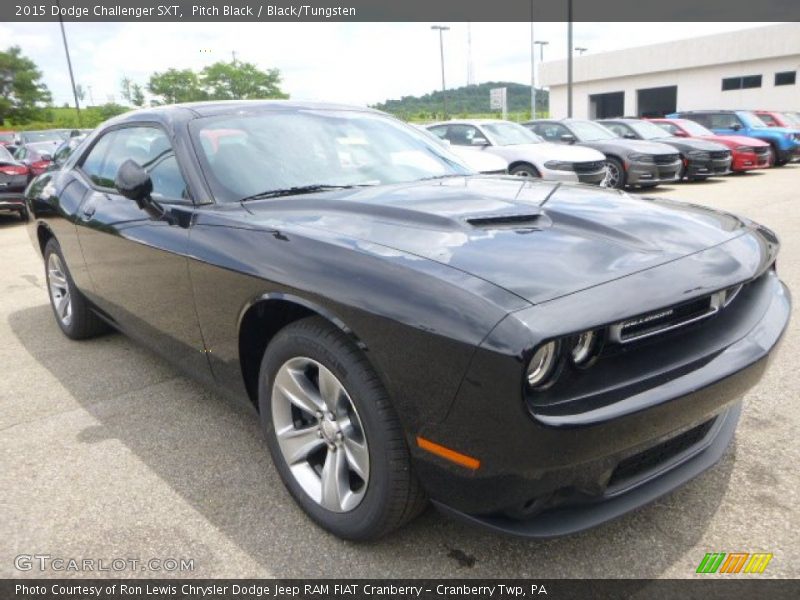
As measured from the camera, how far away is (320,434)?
2.19 meters

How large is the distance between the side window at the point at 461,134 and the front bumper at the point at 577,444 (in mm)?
9727

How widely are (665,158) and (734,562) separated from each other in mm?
11223

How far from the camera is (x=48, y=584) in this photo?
6.65 feet

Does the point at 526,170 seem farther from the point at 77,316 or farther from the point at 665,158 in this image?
the point at 77,316

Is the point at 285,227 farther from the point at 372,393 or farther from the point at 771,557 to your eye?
the point at 771,557

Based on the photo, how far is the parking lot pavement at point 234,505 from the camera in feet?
6.70

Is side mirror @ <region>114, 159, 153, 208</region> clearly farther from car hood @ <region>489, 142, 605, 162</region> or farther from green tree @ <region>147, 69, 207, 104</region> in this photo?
green tree @ <region>147, 69, 207, 104</region>

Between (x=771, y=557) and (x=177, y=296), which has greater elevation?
(x=177, y=296)

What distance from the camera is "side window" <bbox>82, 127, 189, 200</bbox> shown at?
289cm

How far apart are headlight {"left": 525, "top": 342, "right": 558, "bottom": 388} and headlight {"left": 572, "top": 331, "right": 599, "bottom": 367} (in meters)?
0.09

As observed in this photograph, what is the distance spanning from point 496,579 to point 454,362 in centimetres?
81

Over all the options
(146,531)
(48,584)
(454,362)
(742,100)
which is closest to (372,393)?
(454,362)

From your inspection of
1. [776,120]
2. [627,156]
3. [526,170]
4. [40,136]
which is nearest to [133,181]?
[526,170]

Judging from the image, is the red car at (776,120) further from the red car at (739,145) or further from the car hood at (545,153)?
the car hood at (545,153)
